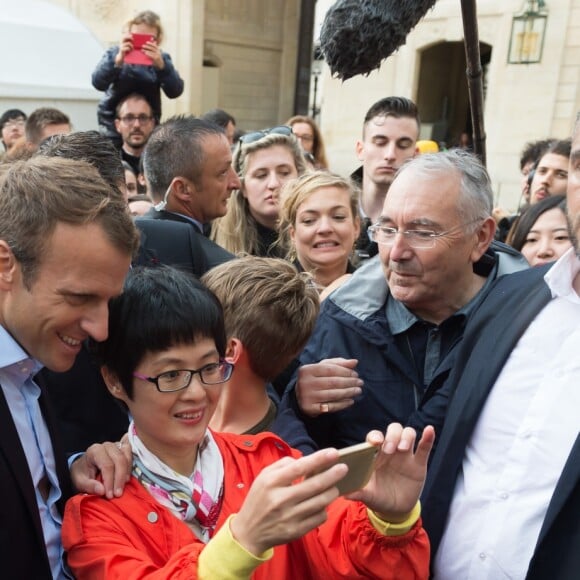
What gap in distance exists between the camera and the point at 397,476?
1271 mm

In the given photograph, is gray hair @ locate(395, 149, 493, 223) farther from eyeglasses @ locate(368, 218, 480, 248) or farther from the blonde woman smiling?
the blonde woman smiling

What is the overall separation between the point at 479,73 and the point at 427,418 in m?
1.04

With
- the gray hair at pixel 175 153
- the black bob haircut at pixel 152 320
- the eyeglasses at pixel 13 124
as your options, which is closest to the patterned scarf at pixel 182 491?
the black bob haircut at pixel 152 320

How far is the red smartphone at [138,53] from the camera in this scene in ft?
16.1

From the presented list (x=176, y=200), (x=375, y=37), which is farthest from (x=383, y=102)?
(x=375, y=37)

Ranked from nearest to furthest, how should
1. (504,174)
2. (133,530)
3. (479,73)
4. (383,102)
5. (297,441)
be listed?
(133,530), (297,441), (479,73), (383,102), (504,174)

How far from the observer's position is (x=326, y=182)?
273cm

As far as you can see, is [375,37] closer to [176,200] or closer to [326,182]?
[326,182]

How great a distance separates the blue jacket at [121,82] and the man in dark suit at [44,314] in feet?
12.9

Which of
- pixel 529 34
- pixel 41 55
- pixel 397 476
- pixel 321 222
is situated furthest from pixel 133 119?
pixel 529 34

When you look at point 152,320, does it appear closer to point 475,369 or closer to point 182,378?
point 182,378

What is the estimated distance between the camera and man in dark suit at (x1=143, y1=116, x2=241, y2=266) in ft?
9.32

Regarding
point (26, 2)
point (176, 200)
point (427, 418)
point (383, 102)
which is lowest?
point (427, 418)

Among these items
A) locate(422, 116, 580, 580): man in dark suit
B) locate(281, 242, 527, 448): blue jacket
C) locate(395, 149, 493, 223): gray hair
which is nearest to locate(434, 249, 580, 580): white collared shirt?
locate(422, 116, 580, 580): man in dark suit
